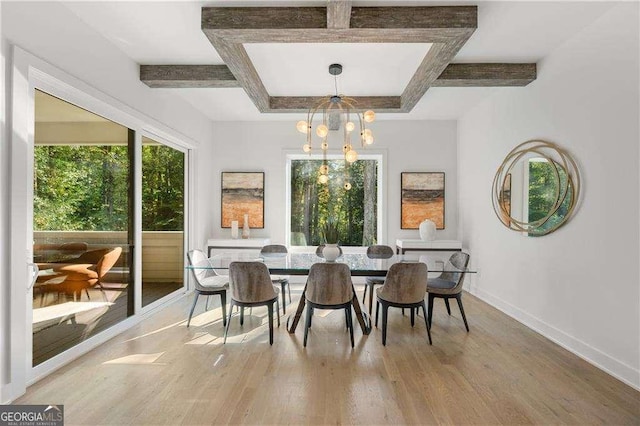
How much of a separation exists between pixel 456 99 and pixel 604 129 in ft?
7.12

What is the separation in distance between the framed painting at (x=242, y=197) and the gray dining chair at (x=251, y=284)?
103 inches

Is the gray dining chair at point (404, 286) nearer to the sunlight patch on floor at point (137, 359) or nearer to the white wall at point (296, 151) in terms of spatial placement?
the sunlight patch on floor at point (137, 359)

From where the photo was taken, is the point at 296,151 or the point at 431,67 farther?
the point at 296,151

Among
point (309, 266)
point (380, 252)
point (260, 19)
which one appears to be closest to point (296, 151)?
point (380, 252)

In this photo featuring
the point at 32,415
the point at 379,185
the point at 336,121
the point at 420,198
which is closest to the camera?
the point at 32,415

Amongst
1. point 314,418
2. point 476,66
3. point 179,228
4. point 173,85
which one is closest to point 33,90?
point 173,85

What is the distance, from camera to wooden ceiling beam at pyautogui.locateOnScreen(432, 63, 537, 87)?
11.2ft

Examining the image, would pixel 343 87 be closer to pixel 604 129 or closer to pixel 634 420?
pixel 604 129

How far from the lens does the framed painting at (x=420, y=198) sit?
17.9ft

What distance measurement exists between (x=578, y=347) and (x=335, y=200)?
3.87 metres

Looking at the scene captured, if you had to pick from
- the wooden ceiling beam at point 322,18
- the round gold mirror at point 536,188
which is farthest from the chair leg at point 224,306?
the round gold mirror at point 536,188

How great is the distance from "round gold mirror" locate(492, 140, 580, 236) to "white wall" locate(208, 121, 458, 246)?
1456mm

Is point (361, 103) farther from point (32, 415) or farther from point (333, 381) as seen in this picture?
point (32, 415)

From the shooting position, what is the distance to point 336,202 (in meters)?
5.80
